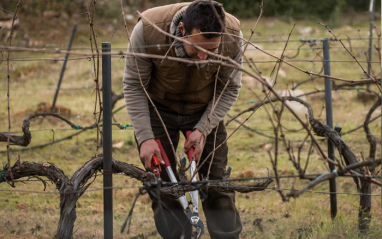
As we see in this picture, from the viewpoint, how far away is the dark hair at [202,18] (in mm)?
2752

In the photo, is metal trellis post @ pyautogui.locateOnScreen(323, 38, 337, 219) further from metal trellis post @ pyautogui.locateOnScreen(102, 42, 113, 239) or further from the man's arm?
metal trellis post @ pyautogui.locateOnScreen(102, 42, 113, 239)

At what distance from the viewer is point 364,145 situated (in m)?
6.67

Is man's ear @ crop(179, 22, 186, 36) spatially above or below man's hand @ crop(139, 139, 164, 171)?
above

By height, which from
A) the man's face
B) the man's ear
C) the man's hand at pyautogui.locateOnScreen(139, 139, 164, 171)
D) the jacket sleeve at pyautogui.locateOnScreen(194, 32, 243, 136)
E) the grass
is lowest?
the grass

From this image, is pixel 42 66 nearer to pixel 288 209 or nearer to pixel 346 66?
pixel 346 66

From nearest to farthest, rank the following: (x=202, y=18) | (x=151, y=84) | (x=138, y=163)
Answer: (x=202, y=18), (x=151, y=84), (x=138, y=163)

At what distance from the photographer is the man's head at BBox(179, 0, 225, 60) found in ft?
9.04

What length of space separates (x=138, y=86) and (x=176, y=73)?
10.5 inches

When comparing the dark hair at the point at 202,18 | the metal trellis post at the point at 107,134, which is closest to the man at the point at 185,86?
the dark hair at the point at 202,18

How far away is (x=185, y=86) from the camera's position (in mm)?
3270

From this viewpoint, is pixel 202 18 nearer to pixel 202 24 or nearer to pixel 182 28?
pixel 202 24

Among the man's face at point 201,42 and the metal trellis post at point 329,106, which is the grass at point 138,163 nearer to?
the metal trellis post at point 329,106

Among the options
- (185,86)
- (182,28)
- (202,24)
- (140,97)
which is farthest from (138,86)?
(202,24)

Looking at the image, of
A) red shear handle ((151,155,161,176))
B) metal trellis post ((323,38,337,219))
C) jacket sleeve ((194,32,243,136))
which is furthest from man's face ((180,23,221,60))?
metal trellis post ((323,38,337,219))
